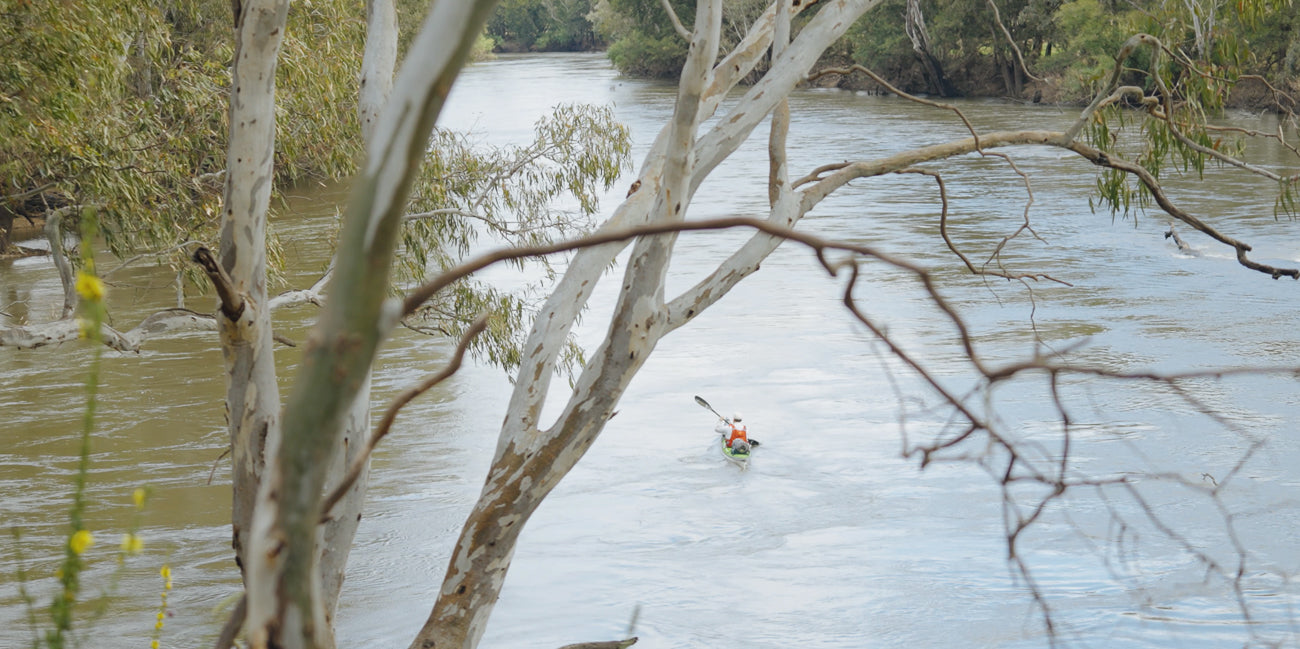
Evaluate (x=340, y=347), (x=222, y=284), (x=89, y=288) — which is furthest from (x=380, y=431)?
(x=222, y=284)

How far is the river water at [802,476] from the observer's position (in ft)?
18.8

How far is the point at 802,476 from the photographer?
7.15 meters

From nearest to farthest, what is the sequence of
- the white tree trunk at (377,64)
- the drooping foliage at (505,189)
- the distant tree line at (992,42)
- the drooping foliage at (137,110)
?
the white tree trunk at (377,64) → the drooping foliage at (137,110) → the drooping foliage at (505,189) → the distant tree line at (992,42)

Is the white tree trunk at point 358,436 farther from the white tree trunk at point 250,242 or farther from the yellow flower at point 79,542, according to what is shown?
the yellow flower at point 79,542

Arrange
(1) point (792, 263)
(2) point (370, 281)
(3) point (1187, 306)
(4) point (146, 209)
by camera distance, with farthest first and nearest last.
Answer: (1) point (792, 263) < (3) point (1187, 306) < (4) point (146, 209) < (2) point (370, 281)

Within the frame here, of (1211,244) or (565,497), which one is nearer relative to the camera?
(565,497)

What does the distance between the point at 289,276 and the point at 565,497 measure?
537cm

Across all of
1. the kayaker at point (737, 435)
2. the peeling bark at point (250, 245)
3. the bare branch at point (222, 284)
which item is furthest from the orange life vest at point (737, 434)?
the bare branch at point (222, 284)

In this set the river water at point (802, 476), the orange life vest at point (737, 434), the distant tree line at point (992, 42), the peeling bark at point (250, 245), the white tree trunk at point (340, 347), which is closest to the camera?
the white tree trunk at point (340, 347)

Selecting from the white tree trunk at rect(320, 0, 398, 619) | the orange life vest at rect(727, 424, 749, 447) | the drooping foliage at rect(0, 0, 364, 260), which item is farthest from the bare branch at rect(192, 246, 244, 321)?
the orange life vest at rect(727, 424, 749, 447)

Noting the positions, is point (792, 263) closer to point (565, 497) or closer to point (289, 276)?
point (289, 276)

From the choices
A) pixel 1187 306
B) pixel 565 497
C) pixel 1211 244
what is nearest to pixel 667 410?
pixel 565 497

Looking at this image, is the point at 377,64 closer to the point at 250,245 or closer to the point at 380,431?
the point at 250,245

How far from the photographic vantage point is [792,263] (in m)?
12.4
